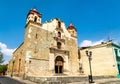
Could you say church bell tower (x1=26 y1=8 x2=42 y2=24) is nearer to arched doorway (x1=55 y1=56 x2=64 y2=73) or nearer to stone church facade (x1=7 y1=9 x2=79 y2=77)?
stone church facade (x1=7 y1=9 x2=79 y2=77)

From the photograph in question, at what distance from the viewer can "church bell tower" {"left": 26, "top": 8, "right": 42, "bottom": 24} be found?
21.9 meters

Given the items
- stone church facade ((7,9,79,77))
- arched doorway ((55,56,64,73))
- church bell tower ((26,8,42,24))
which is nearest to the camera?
stone church facade ((7,9,79,77))

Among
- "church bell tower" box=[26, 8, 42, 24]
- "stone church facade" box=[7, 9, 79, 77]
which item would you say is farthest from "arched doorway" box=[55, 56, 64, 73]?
"church bell tower" box=[26, 8, 42, 24]

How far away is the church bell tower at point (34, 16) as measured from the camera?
71.8ft

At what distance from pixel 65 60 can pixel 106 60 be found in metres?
8.51

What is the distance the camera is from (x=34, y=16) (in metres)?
22.5

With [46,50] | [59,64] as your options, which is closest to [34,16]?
[46,50]

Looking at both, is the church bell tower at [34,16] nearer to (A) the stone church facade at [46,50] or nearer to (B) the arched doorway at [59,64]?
(A) the stone church facade at [46,50]

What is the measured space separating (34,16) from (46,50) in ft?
22.5

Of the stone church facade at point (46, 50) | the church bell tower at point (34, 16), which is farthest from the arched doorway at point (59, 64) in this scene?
the church bell tower at point (34, 16)

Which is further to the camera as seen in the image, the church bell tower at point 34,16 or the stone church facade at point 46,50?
the church bell tower at point 34,16

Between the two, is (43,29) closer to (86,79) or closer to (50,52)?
(50,52)

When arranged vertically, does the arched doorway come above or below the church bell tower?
below

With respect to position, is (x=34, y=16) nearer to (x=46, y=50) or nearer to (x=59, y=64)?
(x=46, y=50)
